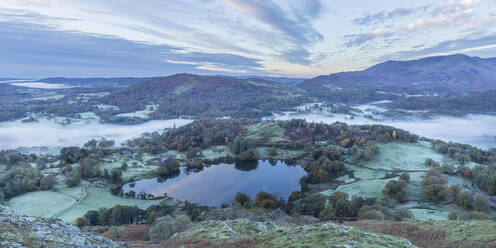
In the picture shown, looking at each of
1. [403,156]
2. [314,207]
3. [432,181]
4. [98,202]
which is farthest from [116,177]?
[403,156]

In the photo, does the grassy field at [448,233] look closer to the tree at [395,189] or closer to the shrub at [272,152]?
the tree at [395,189]

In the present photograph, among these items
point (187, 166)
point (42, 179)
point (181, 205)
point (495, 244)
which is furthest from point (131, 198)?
point (495, 244)

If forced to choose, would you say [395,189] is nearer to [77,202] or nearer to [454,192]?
[454,192]

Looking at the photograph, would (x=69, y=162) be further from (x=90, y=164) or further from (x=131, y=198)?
(x=131, y=198)

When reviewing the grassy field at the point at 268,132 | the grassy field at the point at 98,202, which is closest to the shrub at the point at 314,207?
the grassy field at the point at 98,202

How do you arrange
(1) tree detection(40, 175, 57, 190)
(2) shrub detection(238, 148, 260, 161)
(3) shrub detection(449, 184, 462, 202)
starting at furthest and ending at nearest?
(2) shrub detection(238, 148, 260, 161) < (1) tree detection(40, 175, 57, 190) < (3) shrub detection(449, 184, 462, 202)

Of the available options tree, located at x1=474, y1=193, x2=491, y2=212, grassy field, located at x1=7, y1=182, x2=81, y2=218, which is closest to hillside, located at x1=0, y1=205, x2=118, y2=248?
grassy field, located at x1=7, y1=182, x2=81, y2=218

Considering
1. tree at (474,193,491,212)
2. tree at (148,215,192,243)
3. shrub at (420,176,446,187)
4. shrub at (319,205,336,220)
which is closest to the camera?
tree at (148,215,192,243)

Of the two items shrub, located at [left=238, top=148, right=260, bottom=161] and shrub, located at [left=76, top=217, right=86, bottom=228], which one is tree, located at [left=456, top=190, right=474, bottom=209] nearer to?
shrub, located at [left=238, top=148, right=260, bottom=161]
